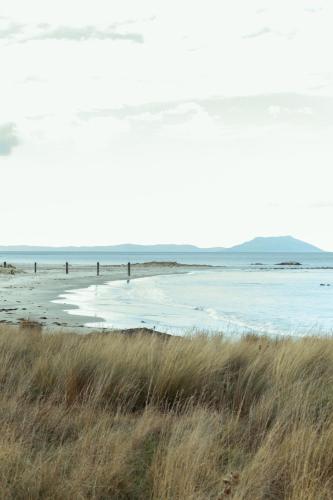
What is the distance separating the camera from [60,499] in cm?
342

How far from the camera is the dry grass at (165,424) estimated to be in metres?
3.63

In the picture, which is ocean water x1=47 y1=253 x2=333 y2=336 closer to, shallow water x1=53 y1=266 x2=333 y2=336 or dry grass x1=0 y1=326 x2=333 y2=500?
shallow water x1=53 y1=266 x2=333 y2=336

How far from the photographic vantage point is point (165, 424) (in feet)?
16.6

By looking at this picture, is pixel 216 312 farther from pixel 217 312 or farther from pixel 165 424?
pixel 165 424

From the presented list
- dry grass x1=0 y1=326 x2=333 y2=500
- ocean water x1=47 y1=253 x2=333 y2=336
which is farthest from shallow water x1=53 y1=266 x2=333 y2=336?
dry grass x1=0 y1=326 x2=333 y2=500

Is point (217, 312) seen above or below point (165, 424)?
below

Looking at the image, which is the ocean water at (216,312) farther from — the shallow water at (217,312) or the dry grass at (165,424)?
the dry grass at (165,424)

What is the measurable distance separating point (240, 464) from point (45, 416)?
74.7 inches

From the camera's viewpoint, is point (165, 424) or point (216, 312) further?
point (216, 312)

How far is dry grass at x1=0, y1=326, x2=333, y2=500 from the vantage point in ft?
11.9

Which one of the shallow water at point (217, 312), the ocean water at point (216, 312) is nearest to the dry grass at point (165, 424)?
the ocean water at point (216, 312)

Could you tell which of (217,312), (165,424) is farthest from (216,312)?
(165,424)

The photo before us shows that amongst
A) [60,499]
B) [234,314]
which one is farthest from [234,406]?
[234,314]

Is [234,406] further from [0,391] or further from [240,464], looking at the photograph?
[0,391]
